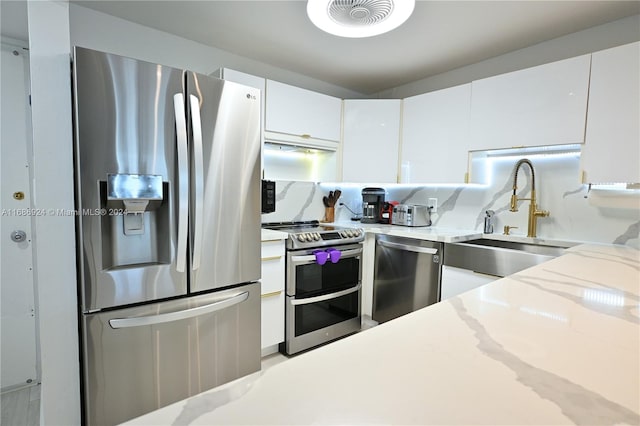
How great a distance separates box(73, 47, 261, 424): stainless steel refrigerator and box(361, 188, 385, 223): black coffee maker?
1575mm

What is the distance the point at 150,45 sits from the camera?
2275 millimetres

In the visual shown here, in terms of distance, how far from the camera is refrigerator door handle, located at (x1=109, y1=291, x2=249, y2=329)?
1437mm

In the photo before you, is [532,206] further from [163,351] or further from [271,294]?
[163,351]

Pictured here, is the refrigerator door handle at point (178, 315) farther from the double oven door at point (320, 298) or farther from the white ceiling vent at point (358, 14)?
the white ceiling vent at point (358, 14)

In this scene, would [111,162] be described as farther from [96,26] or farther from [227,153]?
[96,26]

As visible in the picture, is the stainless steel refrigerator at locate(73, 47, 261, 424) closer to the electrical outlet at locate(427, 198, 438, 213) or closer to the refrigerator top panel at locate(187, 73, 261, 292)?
the refrigerator top panel at locate(187, 73, 261, 292)

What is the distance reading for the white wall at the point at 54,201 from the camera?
51.5 inches

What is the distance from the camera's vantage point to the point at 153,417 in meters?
0.36

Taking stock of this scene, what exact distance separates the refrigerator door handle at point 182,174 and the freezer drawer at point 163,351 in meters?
0.31

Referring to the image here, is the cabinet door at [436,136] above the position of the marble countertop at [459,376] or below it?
above

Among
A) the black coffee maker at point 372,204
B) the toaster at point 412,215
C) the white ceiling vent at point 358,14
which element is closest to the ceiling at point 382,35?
the white ceiling vent at point 358,14

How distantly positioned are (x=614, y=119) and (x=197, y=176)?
7.59 ft

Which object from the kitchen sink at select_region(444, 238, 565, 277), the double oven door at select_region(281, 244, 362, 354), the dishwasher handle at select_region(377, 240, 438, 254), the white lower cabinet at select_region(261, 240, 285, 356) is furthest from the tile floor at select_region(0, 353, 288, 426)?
the kitchen sink at select_region(444, 238, 565, 277)

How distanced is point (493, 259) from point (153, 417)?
7.13ft
